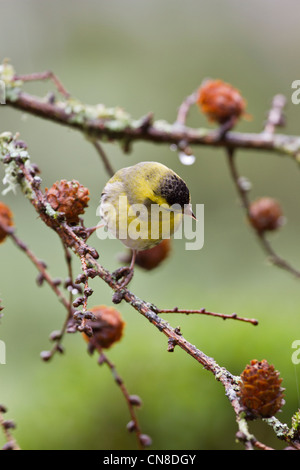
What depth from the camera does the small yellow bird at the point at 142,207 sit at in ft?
2.19

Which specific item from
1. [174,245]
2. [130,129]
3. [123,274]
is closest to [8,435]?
[123,274]

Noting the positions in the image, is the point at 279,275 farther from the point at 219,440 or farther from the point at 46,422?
the point at 46,422

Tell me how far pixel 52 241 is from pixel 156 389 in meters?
0.81

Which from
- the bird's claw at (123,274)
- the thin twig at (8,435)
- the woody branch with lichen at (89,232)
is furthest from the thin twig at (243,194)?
the thin twig at (8,435)

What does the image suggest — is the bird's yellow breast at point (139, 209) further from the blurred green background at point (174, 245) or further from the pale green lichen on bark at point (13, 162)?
the blurred green background at point (174, 245)

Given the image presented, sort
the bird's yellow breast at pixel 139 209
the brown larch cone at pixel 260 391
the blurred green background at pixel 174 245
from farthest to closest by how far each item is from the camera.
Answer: the blurred green background at pixel 174 245, the bird's yellow breast at pixel 139 209, the brown larch cone at pixel 260 391

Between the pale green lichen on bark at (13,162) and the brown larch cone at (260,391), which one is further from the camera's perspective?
the pale green lichen on bark at (13,162)

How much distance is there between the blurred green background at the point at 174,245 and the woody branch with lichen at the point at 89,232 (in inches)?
9.0

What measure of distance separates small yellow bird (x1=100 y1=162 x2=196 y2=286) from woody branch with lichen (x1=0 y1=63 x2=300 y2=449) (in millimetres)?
40

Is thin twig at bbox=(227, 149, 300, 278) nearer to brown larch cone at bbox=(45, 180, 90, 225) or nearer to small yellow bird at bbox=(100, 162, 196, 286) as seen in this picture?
small yellow bird at bbox=(100, 162, 196, 286)

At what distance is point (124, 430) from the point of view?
115 centimetres

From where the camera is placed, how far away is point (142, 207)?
75 centimetres
